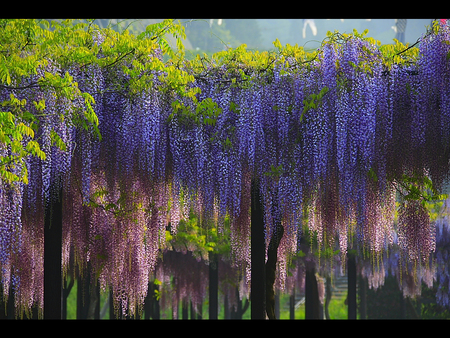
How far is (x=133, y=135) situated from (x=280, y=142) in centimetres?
218

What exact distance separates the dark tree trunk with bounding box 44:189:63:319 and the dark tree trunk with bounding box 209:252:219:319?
25.8ft

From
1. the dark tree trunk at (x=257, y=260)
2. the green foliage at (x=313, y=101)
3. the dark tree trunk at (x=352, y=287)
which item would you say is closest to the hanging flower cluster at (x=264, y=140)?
the green foliage at (x=313, y=101)

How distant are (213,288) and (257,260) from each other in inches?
319

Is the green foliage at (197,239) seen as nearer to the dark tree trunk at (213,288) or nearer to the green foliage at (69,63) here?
the dark tree trunk at (213,288)

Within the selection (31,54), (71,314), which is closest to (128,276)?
(31,54)

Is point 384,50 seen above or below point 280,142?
above

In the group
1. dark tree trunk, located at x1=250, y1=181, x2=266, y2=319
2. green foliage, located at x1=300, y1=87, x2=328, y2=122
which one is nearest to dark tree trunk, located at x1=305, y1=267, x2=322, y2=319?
dark tree trunk, located at x1=250, y1=181, x2=266, y2=319

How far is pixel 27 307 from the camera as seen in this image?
1126 cm

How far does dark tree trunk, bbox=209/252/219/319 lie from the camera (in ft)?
50.2

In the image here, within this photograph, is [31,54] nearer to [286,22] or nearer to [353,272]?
[353,272]

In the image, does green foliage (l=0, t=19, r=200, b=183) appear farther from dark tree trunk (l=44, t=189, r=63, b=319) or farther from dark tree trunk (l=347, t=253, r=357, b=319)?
dark tree trunk (l=347, t=253, r=357, b=319)

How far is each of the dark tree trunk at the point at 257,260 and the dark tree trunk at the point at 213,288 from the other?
7381 mm

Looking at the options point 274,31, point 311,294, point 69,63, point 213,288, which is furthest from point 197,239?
point 274,31

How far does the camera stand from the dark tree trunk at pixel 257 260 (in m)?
7.70
